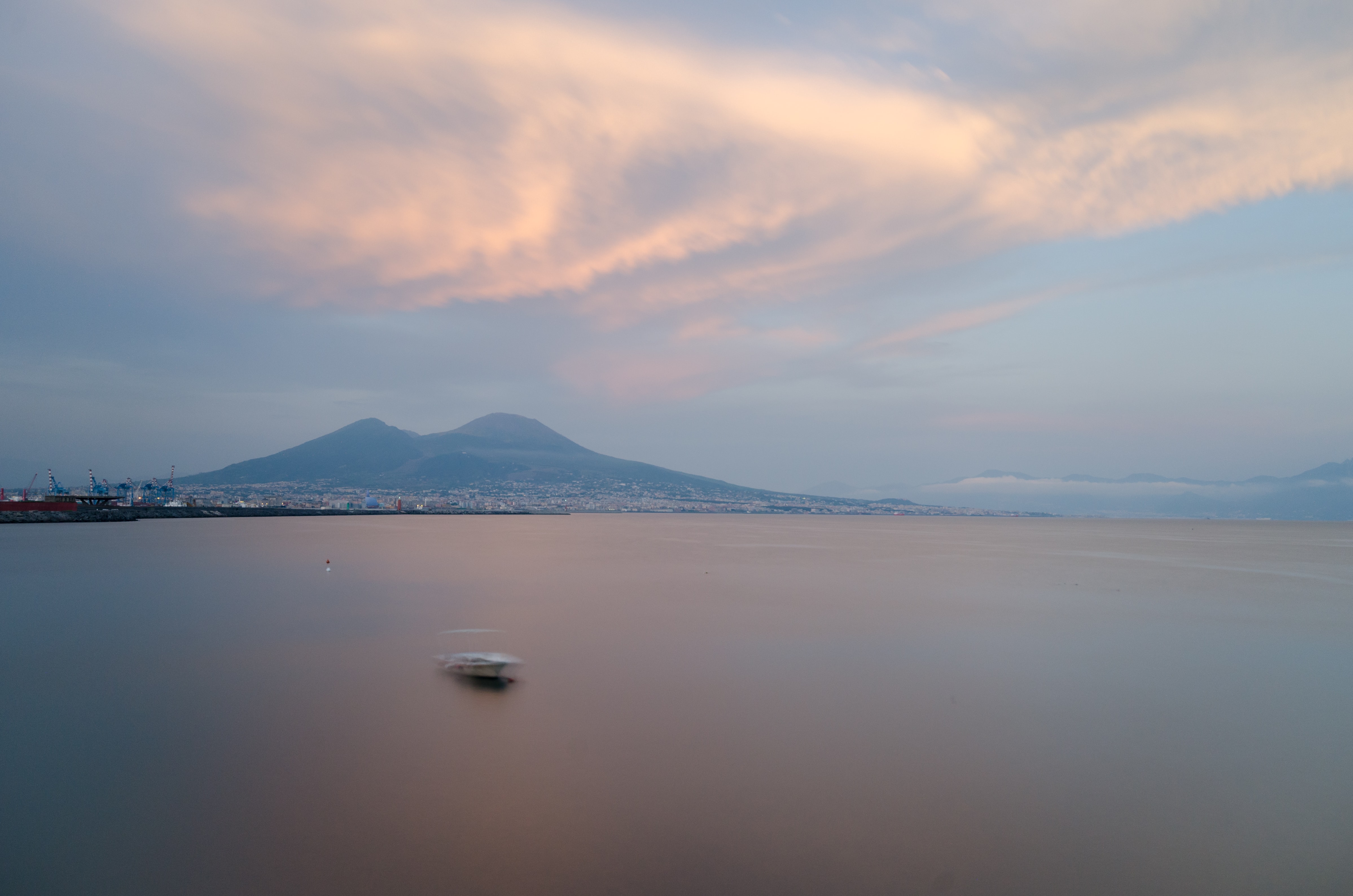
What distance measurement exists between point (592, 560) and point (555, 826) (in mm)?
34371

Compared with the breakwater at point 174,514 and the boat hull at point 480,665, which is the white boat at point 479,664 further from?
the breakwater at point 174,514

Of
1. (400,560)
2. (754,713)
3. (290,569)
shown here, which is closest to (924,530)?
(400,560)

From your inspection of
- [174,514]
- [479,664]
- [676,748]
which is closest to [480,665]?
[479,664]

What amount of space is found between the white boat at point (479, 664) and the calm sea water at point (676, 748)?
1.47ft

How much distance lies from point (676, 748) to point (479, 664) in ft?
17.7

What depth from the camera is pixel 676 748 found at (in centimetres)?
921

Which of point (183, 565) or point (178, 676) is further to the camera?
point (183, 565)

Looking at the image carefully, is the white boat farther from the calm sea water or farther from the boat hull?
the calm sea water

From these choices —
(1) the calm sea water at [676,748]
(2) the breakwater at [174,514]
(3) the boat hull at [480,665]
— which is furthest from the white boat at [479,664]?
(2) the breakwater at [174,514]

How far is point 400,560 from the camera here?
40.0m

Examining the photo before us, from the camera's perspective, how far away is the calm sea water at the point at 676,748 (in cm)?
614

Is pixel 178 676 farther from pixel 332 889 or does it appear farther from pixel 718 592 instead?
pixel 718 592

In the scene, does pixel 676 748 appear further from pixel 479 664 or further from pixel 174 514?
pixel 174 514

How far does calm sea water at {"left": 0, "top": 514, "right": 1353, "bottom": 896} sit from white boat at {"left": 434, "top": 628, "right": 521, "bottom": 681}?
1.47ft
